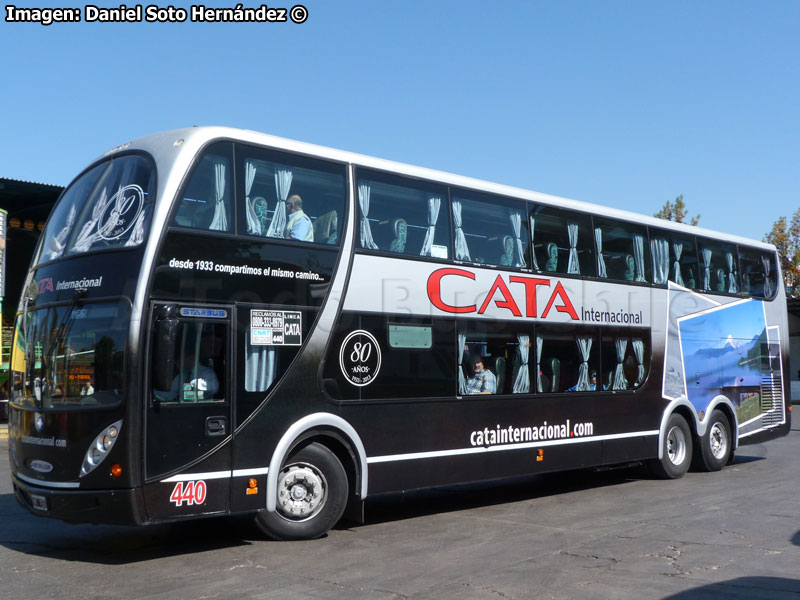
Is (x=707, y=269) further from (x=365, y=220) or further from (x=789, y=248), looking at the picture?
(x=789, y=248)

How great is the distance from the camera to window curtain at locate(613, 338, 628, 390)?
12719 millimetres

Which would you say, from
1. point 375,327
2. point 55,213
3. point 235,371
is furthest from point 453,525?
point 55,213

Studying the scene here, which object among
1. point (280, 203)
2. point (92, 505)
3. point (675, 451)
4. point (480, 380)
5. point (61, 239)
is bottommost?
point (675, 451)

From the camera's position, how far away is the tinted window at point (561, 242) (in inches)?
458

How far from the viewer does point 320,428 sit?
29.0ft

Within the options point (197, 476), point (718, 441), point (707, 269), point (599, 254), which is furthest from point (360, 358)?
point (718, 441)

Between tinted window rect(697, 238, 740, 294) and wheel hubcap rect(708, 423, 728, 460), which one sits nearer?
tinted window rect(697, 238, 740, 294)

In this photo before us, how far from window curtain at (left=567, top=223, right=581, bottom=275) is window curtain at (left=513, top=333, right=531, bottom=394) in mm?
1411

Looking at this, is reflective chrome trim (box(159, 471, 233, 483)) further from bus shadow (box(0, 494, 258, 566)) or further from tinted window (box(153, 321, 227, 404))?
bus shadow (box(0, 494, 258, 566))

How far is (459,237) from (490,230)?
617 millimetres

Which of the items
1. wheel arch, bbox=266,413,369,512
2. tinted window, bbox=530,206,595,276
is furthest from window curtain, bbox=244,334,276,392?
tinted window, bbox=530,206,595,276

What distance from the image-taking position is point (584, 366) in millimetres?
12164

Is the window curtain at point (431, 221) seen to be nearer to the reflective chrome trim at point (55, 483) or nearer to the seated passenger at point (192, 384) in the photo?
the seated passenger at point (192, 384)

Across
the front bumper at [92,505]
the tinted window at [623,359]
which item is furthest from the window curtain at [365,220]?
the tinted window at [623,359]
